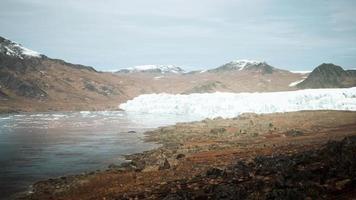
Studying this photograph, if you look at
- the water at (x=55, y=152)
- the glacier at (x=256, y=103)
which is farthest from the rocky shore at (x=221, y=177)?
the glacier at (x=256, y=103)

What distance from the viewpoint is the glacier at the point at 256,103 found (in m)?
82.5

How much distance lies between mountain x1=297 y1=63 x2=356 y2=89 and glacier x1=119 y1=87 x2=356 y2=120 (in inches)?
2545

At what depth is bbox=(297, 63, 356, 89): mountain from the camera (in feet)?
525

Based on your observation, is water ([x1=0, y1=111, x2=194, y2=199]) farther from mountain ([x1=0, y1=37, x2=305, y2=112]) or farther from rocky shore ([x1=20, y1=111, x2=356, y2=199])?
mountain ([x1=0, y1=37, x2=305, y2=112])

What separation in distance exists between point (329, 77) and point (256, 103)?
84534 mm

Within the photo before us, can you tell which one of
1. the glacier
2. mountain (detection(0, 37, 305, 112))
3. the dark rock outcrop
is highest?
mountain (detection(0, 37, 305, 112))

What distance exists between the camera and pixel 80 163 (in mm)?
38781

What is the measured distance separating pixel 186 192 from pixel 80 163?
20.3 metres

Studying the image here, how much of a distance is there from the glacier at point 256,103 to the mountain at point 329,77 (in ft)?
212

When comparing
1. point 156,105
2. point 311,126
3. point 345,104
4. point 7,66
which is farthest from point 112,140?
point 7,66

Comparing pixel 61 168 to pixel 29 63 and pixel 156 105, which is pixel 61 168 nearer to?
pixel 156 105

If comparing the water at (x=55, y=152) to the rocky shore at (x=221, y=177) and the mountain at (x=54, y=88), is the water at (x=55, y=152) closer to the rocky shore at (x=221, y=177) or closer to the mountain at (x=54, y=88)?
the rocky shore at (x=221, y=177)

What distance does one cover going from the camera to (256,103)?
9362 cm

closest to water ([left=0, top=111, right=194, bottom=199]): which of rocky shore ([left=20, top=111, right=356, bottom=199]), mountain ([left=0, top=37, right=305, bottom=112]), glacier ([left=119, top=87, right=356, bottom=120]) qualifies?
rocky shore ([left=20, top=111, right=356, bottom=199])
